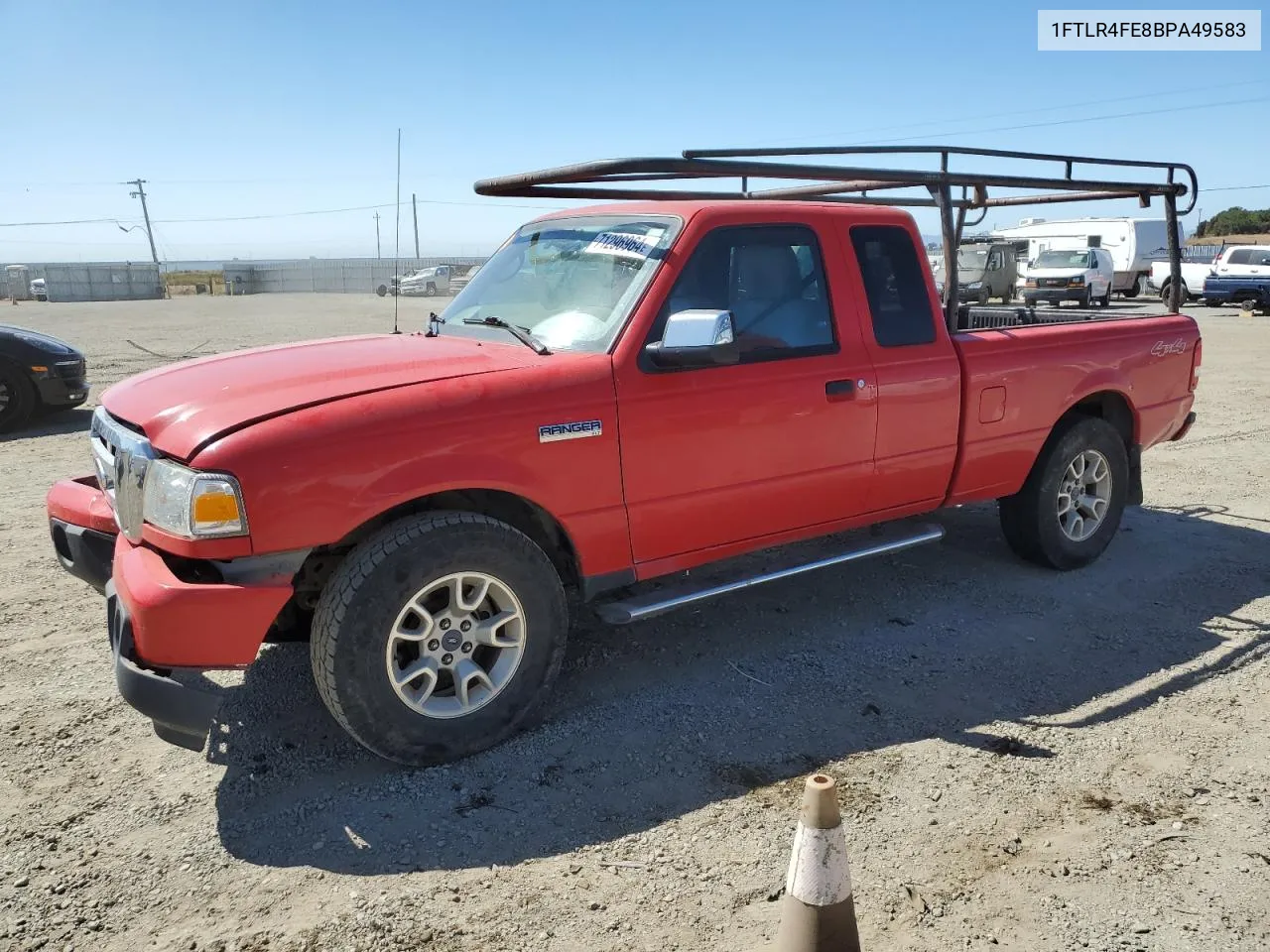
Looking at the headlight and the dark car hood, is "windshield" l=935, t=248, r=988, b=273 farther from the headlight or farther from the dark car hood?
the headlight

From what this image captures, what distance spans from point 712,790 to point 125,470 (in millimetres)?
2338

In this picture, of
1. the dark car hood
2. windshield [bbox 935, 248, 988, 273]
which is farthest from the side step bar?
windshield [bbox 935, 248, 988, 273]

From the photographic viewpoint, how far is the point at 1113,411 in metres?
5.84

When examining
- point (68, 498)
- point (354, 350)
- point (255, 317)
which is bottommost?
point (68, 498)

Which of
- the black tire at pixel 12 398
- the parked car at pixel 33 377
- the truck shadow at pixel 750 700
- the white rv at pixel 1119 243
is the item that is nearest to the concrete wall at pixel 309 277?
the white rv at pixel 1119 243

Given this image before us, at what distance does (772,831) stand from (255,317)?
28645 mm

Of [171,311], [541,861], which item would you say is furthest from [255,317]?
[541,861]

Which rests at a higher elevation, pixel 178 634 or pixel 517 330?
pixel 517 330

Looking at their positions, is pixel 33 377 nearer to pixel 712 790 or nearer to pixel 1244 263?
pixel 712 790

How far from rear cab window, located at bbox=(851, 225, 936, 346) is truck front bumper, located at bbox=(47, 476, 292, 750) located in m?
2.92

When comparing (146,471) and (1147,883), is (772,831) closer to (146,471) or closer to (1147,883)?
(1147,883)

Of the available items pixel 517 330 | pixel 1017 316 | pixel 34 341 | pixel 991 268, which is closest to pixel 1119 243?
pixel 991 268

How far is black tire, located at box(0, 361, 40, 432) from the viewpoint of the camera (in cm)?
959

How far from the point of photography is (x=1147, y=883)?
2930 millimetres
